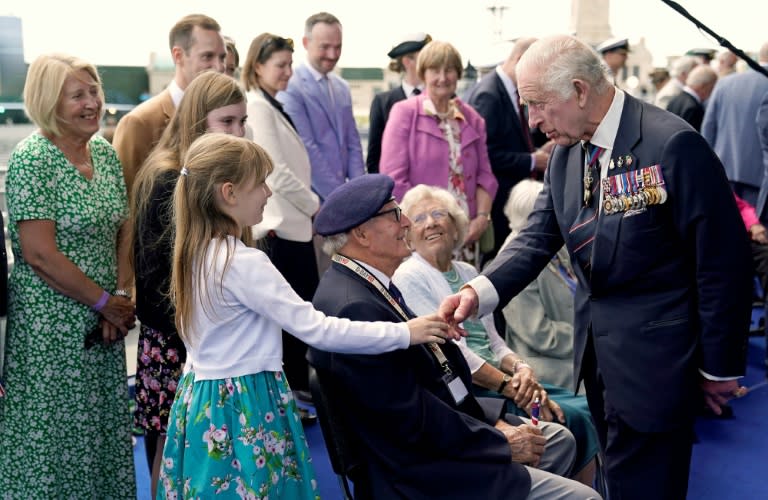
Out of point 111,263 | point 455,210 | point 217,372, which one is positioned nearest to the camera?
point 217,372

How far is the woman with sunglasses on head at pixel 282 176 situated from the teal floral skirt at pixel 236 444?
4.71 ft

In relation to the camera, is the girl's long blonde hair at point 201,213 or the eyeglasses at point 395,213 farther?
the eyeglasses at point 395,213

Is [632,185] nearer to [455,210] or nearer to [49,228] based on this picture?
[455,210]

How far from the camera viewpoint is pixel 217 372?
2.10m

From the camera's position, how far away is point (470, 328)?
3033mm

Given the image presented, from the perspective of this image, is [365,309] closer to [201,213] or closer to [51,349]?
[201,213]

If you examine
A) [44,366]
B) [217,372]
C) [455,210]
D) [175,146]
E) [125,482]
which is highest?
[175,146]

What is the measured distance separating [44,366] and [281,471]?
938 mm

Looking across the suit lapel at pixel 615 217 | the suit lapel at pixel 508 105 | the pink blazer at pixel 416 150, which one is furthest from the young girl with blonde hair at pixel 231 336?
the suit lapel at pixel 508 105

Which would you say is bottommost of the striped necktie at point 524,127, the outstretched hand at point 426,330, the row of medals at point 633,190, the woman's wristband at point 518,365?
the woman's wristband at point 518,365

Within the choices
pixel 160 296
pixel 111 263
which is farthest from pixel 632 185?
pixel 111 263

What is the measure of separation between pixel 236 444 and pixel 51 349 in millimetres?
854

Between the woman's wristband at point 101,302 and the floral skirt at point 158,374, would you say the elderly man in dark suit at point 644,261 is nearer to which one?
the floral skirt at point 158,374

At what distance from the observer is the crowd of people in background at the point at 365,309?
1.98 meters
